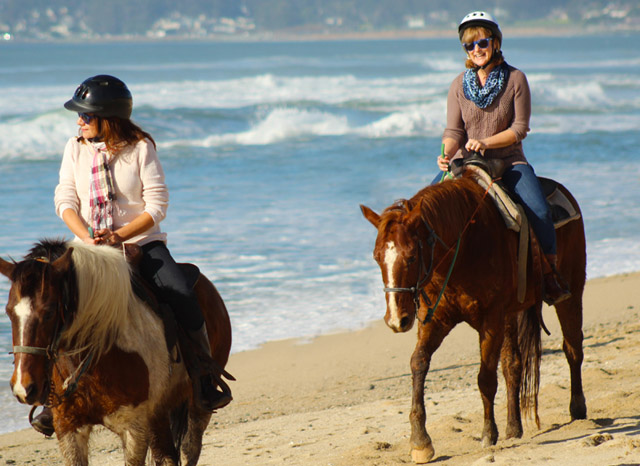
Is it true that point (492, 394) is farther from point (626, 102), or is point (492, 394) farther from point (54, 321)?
point (626, 102)

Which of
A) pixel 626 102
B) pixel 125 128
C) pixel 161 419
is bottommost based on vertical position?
pixel 161 419

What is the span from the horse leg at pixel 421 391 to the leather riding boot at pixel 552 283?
80cm

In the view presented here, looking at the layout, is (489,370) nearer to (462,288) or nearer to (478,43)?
(462,288)

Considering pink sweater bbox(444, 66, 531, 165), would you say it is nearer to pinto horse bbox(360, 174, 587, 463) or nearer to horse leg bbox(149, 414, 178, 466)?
pinto horse bbox(360, 174, 587, 463)

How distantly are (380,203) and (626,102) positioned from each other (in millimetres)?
24796

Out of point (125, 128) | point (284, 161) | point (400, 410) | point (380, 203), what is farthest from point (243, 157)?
point (125, 128)

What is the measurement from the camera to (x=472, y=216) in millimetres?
4406

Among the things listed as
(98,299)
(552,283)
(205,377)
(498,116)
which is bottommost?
(205,377)

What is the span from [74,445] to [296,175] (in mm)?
14104

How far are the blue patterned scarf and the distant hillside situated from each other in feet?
489

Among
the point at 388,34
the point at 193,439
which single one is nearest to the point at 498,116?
the point at 193,439

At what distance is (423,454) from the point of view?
14.8 ft

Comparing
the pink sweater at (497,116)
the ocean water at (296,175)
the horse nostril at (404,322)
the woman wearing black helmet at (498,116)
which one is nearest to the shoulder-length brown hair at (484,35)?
the woman wearing black helmet at (498,116)

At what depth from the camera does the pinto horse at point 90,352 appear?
3.05 m
